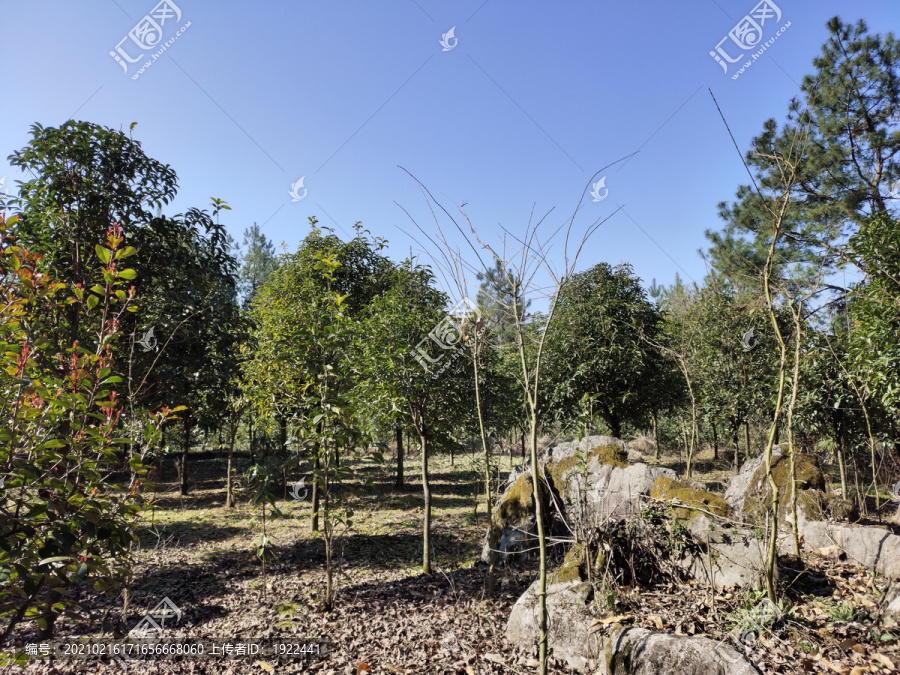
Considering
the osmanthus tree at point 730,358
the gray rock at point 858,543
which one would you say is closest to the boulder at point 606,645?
the gray rock at point 858,543

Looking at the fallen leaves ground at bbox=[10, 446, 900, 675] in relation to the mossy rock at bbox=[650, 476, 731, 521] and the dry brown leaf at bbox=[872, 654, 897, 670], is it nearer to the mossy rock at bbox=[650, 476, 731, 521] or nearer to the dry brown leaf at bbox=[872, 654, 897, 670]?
the dry brown leaf at bbox=[872, 654, 897, 670]

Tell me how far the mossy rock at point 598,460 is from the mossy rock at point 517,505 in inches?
19.6

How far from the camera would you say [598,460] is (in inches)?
274

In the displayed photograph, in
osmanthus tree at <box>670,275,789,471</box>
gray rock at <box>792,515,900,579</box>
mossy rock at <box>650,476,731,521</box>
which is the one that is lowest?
gray rock at <box>792,515,900,579</box>

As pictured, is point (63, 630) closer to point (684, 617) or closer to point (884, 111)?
point (684, 617)

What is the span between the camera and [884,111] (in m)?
10.3

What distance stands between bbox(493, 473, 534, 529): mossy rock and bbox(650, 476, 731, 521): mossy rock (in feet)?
5.67

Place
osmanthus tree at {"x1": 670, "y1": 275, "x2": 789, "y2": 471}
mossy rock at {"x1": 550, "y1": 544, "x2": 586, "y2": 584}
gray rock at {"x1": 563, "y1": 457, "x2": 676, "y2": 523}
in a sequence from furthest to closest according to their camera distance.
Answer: osmanthus tree at {"x1": 670, "y1": 275, "x2": 789, "y2": 471}, gray rock at {"x1": 563, "y1": 457, "x2": 676, "y2": 523}, mossy rock at {"x1": 550, "y1": 544, "x2": 586, "y2": 584}

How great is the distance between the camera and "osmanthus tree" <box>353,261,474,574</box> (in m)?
6.09

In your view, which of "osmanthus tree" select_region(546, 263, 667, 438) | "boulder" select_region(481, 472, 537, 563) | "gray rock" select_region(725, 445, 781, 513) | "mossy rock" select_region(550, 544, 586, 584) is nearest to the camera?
"mossy rock" select_region(550, 544, 586, 584)

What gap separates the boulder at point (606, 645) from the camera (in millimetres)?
3115

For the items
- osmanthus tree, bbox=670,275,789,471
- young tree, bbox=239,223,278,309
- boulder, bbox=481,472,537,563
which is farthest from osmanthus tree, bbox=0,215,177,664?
young tree, bbox=239,223,278,309

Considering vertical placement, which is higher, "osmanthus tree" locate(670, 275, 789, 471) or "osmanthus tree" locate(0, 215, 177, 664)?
"osmanthus tree" locate(670, 275, 789, 471)

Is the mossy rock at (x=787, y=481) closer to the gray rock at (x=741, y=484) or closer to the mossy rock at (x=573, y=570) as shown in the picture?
the gray rock at (x=741, y=484)
